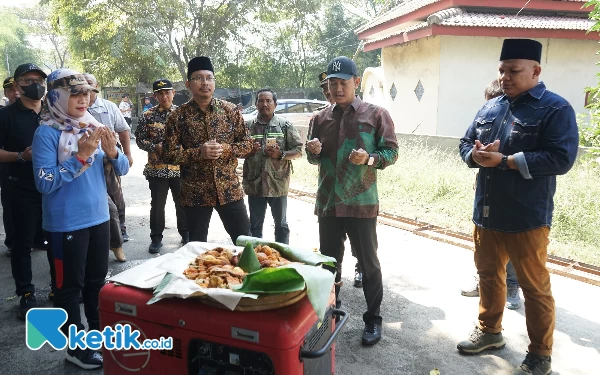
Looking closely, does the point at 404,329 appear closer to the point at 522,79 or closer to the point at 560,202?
the point at 522,79

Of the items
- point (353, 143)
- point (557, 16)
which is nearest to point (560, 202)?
point (353, 143)

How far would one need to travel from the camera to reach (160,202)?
5477 mm

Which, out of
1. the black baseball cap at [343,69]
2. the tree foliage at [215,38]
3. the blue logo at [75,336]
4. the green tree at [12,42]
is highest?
the green tree at [12,42]

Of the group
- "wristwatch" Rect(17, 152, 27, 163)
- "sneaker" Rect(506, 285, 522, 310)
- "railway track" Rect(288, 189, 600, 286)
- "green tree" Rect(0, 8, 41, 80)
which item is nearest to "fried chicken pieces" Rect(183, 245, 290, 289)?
"wristwatch" Rect(17, 152, 27, 163)

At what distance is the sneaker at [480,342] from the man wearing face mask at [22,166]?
11.6ft

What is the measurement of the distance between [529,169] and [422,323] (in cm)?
162

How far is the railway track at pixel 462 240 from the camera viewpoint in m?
4.63

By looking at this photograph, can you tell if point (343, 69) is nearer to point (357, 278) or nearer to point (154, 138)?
point (357, 278)

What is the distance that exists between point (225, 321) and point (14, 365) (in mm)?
2070

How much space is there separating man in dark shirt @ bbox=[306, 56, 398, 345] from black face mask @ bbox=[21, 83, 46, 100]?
2315 millimetres

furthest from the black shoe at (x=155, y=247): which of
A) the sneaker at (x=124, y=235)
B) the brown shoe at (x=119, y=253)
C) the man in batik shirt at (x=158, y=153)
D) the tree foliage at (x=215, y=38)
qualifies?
the tree foliage at (x=215, y=38)

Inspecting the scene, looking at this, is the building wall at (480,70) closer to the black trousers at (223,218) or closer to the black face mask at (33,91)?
the black trousers at (223,218)

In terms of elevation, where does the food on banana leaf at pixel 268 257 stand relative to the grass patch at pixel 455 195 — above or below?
above

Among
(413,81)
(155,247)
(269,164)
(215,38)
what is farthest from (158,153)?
(215,38)
